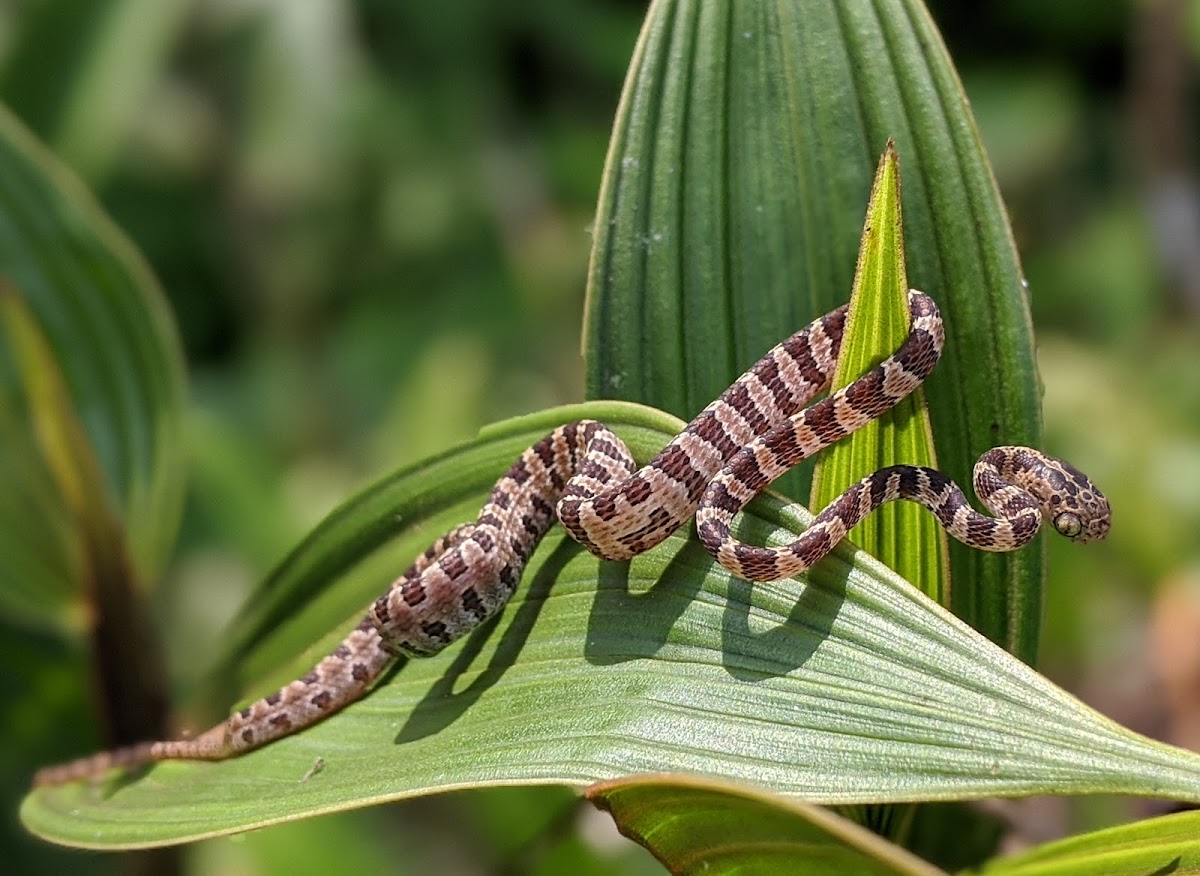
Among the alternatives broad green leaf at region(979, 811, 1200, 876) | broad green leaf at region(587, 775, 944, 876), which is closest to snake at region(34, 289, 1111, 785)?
broad green leaf at region(587, 775, 944, 876)

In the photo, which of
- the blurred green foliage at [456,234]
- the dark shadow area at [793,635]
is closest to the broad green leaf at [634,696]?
the dark shadow area at [793,635]

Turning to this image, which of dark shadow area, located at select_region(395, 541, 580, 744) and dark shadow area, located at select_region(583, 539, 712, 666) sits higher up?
dark shadow area, located at select_region(583, 539, 712, 666)

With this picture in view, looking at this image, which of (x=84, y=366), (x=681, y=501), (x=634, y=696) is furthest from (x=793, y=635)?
(x=84, y=366)

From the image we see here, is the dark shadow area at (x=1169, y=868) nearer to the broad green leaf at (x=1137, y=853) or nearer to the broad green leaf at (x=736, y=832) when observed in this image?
the broad green leaf at (x=1137, y=853)

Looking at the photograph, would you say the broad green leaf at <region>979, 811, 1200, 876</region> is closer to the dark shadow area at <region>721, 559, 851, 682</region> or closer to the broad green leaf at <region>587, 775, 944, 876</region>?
the broad green leaf at <region>587, 775, 944, 876</region>

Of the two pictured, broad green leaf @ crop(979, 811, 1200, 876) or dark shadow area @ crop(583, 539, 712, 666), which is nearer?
broad green leaf @ crop(979, 811, 1200, 876)

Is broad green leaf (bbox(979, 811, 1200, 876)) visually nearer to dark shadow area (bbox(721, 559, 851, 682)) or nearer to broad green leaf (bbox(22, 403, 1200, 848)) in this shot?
broad green leaf (bbox(22, 403, 1200, 848))

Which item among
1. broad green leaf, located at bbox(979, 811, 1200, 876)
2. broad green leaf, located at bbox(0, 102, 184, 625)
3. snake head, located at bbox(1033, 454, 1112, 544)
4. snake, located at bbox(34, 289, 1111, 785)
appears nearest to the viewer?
broad green leaf, located at bbox(979, 811, 1200, 876)

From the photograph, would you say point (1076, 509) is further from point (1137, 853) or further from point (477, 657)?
point (477, 657)

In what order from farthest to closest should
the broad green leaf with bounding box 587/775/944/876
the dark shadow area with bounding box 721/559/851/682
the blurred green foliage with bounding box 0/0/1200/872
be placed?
the blurred green foliage with bounding box 0/0/1200/872 < the dark shadow area with bounding box 721/559/851/682 < the broad green leaf with bounding box 587/775/944/876
